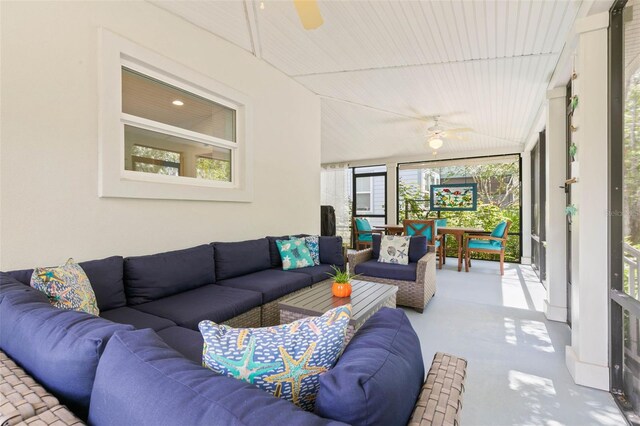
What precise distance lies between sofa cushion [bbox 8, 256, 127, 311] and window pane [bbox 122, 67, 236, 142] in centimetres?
123

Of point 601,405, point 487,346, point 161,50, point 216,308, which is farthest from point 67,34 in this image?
point 601,405

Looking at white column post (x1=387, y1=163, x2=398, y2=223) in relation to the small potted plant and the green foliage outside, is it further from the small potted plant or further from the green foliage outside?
the small potted plant

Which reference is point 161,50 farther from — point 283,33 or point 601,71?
point 601,71

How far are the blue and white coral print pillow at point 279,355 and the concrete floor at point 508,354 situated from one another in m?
1.37

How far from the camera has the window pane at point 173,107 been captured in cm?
245

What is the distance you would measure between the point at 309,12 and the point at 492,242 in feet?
16.7

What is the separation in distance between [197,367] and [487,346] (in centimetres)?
259

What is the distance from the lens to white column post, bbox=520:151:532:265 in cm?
598

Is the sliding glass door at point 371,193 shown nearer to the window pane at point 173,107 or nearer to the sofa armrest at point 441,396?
the window pane at point 173,107

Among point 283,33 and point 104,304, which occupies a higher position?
point 283,33

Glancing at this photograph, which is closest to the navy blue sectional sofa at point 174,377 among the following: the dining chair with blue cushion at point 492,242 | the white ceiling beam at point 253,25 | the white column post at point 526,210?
the white ceiling beam at point 253,25

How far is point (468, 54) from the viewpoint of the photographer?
2900mm

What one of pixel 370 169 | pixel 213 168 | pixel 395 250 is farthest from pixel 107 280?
pixel 370 169

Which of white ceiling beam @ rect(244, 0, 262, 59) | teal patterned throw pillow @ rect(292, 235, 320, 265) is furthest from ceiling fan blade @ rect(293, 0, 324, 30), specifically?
teal patterned throw pillow @ rect(292, 235, 320, 265)
